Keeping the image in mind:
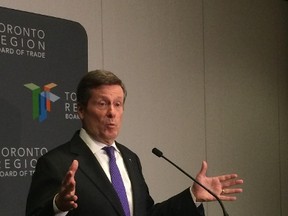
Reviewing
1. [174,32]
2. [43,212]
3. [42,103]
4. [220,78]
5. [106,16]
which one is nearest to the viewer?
[43,212]

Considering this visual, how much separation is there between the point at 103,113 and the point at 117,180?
32 cm

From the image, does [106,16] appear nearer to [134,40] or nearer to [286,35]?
[134,40]

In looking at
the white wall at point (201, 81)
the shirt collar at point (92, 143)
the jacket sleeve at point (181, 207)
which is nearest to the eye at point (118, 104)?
the shirt collar at point (92, 143)

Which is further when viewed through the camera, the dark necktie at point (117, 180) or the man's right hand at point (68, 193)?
the dark necktie at point (117, 180)

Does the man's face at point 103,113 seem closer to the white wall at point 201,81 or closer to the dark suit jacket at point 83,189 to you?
the dark suit jacket at point 83,189

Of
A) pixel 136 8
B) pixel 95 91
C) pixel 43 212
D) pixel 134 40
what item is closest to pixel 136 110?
pixel 134 40

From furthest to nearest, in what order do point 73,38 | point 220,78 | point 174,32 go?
point 220,78 < point 174,32 < point 73,38

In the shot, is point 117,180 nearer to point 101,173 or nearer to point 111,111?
point 101,173

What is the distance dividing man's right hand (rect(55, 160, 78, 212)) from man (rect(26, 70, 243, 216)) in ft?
0.52

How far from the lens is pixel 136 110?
4.20 m

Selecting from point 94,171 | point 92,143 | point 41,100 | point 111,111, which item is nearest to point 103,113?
point 111,111

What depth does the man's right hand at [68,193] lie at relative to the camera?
2.01m

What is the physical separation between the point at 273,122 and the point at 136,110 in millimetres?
2016

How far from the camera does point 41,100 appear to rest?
3400mm
